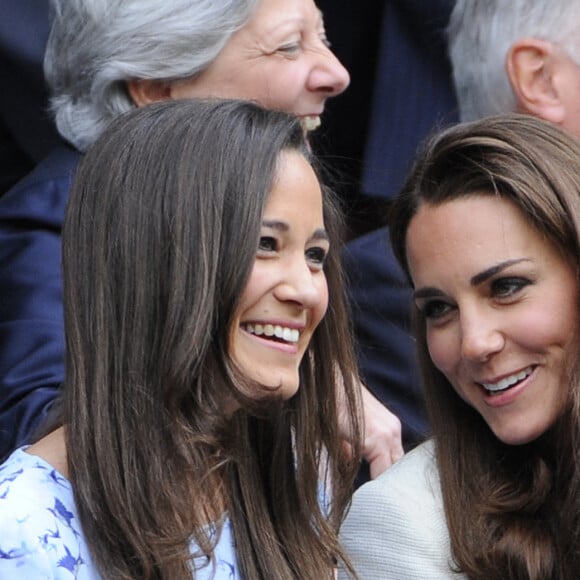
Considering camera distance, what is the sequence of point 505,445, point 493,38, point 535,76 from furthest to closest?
point 493,38
point 535,76
point 505,445

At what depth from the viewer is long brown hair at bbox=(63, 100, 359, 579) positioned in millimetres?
2584

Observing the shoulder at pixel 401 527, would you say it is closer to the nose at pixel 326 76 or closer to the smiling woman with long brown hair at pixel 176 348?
the smiling woman with long brown hair at pixel 176 348

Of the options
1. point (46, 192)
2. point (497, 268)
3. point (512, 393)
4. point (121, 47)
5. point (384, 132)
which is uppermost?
point (121, 47)

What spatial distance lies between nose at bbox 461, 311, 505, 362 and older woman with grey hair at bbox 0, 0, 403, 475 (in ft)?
2.05

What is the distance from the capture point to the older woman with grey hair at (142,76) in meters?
3.59

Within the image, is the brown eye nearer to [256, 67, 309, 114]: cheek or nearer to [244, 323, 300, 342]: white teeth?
[244, 323, 300, 342]: white teeth

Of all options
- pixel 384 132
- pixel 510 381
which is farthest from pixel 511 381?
pixel 384 132

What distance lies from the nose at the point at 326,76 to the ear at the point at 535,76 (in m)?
0.43

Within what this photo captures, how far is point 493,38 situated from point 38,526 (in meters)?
2.17

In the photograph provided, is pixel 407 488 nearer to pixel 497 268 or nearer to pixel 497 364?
pixel 497 364

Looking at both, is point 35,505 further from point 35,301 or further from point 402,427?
point 402,427

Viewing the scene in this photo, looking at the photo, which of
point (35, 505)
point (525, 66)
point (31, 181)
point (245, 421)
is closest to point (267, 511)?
point (245, 421)

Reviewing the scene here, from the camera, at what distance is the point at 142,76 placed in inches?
149

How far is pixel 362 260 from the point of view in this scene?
156 inches
